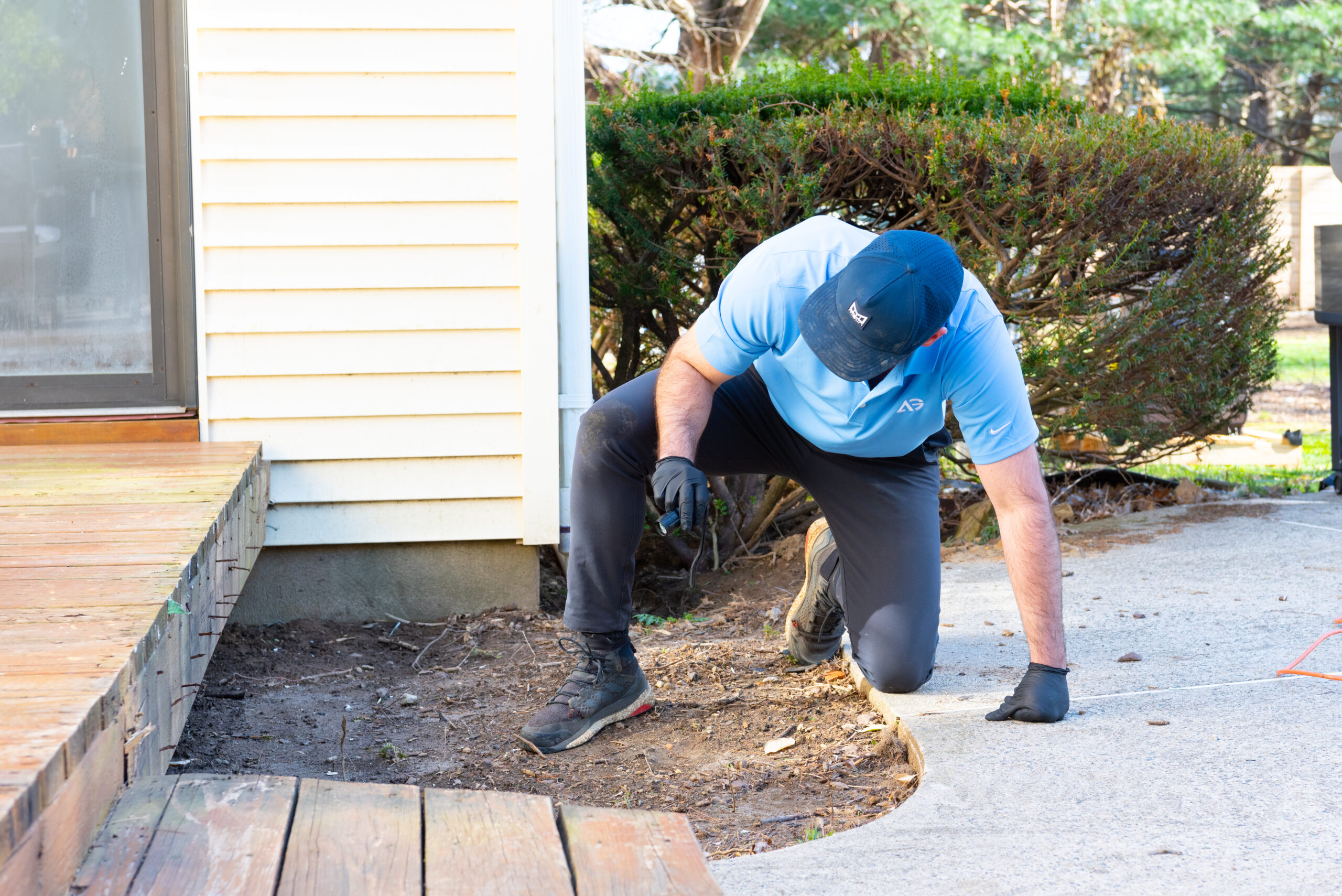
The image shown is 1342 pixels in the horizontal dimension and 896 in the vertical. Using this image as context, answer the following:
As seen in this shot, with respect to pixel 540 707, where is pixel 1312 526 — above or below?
above

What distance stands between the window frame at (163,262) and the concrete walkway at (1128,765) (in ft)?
9.02

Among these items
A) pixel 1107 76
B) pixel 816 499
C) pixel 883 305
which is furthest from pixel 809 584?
pixel 1107 76

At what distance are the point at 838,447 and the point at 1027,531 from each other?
62 cm

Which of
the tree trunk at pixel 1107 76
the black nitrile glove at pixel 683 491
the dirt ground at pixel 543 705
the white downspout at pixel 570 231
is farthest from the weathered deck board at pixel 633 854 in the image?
the tree trunk at pixel 1107 76

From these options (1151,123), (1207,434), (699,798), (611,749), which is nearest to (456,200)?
(611,749)

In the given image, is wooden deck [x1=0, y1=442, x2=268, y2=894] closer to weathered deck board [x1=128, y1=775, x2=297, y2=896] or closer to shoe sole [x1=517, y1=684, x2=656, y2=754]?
weathered deck board [x1=128, y1=775, x2=297, y2=896]

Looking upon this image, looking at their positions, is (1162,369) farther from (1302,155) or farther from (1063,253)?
(1302,155)

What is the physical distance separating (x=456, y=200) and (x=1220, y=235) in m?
2.94

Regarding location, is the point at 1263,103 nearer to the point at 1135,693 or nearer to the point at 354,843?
the point at 1135,693

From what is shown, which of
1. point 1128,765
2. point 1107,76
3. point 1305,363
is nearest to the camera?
point 1128,765

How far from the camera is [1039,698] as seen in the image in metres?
2.65

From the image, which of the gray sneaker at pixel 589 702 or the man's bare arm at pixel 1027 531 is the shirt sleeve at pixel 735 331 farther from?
the gray sneaker at pixel 589 702

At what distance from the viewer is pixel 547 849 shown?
4.87ft

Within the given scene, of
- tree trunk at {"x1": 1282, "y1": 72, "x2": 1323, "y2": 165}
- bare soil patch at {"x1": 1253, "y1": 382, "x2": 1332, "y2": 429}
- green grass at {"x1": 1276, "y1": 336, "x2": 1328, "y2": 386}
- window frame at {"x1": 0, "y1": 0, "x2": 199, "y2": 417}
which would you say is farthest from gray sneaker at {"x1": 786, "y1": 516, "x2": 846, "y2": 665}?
tree trunk at {"x1": 1282, "y1": 72, "x2": 1323, "y2": 165}
